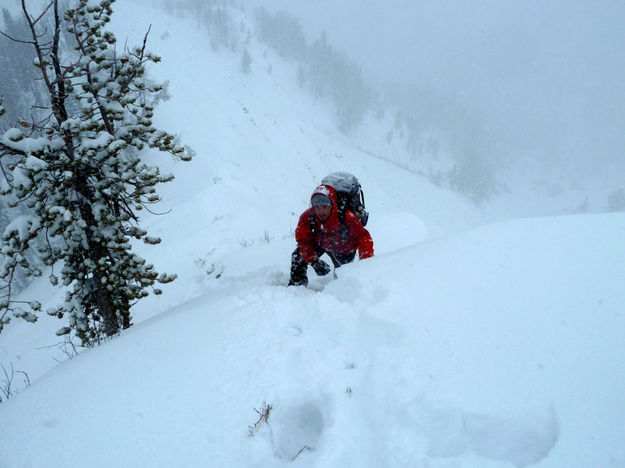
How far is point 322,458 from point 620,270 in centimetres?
273

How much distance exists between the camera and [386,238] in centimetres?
834

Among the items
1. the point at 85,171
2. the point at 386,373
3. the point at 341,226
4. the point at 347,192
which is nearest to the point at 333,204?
the point at 341,226

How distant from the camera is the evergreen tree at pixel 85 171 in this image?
395 centimetres

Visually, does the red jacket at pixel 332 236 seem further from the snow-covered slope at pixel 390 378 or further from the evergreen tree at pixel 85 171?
the evergreen tree at pixel 85 171

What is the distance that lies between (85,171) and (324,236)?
11.8 ft

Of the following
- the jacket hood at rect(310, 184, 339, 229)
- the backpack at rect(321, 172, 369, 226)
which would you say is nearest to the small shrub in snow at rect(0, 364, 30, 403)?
the jacket hood at rect(310, 184, 339, 229)

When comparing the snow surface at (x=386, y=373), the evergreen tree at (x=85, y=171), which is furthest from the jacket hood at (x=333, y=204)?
the evergreen tree at (x=85, y=171)

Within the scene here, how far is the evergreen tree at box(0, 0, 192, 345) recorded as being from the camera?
395 centimetres

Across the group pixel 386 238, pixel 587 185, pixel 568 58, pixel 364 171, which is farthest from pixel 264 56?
pixel 568 58

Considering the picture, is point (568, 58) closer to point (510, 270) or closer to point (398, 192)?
point (398, 192)

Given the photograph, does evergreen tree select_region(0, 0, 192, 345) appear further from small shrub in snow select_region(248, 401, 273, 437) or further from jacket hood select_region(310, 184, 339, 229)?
small shrub in snow select_region(248, 401, 273, 437)

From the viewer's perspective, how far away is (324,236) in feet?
15.1

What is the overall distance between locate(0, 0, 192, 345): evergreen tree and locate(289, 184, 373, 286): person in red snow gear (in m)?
2.22

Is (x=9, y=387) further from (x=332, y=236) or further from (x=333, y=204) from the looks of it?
(x=333, y=204)
